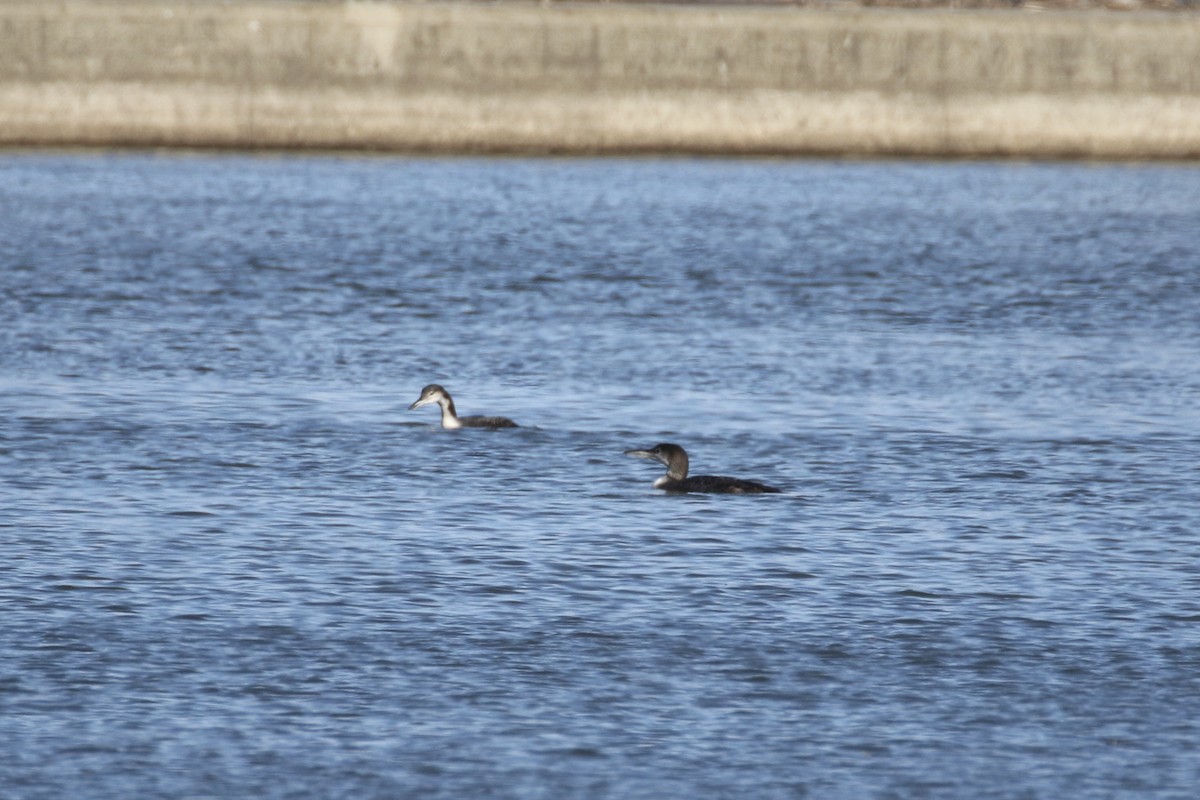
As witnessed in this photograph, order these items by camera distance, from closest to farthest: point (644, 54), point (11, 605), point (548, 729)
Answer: point (548, 729) < point (11, 605) < point (644, 54)

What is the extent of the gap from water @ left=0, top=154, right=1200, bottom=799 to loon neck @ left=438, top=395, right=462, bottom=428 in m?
0.44

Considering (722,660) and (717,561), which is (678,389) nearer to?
(717,561)

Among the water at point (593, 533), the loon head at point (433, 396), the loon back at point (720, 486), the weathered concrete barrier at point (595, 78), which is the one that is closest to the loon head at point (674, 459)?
the loon back at point (720, 486)

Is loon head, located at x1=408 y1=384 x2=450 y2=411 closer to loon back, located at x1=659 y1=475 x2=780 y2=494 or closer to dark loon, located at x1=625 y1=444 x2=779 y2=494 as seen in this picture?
dark loon, located at x1=625 y1=444 x2=779 y2=494

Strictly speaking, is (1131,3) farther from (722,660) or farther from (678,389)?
(722,660)

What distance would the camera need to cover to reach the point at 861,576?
15.1m

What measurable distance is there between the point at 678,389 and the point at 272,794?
46.0 ft

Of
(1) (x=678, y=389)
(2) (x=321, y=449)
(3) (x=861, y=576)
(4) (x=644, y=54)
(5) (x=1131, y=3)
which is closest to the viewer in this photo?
(3) (x=861, y=576)

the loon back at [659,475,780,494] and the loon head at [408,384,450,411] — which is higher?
the loon head at [408,384,450,411]

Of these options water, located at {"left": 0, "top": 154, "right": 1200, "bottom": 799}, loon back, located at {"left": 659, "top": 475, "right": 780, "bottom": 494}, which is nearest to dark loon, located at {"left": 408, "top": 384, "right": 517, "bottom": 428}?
water, located at {"left": 0, "top": 154, "right": 1200, "bottom": 799}

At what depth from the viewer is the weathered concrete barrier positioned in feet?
174

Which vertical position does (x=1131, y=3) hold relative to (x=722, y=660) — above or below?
above

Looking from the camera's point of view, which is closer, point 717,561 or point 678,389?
point 717,561

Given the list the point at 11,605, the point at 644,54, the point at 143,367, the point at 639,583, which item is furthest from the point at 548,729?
the point at 644,54
